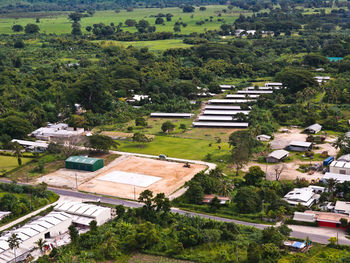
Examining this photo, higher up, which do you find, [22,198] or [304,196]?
[304,196]

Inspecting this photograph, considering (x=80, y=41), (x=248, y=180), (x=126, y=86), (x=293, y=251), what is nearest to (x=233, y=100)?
(x=126, y=86)

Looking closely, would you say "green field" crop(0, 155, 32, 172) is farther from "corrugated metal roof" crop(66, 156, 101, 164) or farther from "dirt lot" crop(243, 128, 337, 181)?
"dirt lot" crop(243, 128, 337, 181)

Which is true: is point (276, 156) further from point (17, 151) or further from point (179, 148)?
point (17, 151)

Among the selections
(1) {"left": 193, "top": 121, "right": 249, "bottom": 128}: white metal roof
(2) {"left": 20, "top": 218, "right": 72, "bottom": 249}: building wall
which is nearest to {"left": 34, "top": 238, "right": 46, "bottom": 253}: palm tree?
(2) {"left": 20, "top": 218, "right": 72, "bottom": 249}: building wall

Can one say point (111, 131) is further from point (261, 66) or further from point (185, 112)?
point (261, 66)

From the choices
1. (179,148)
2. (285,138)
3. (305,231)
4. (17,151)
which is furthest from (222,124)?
(305,231)

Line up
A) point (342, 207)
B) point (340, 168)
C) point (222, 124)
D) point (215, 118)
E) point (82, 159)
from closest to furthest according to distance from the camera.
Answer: point (342, 207), point (340, 168), point (82, 159), point (222, 124), point (215, 118)
